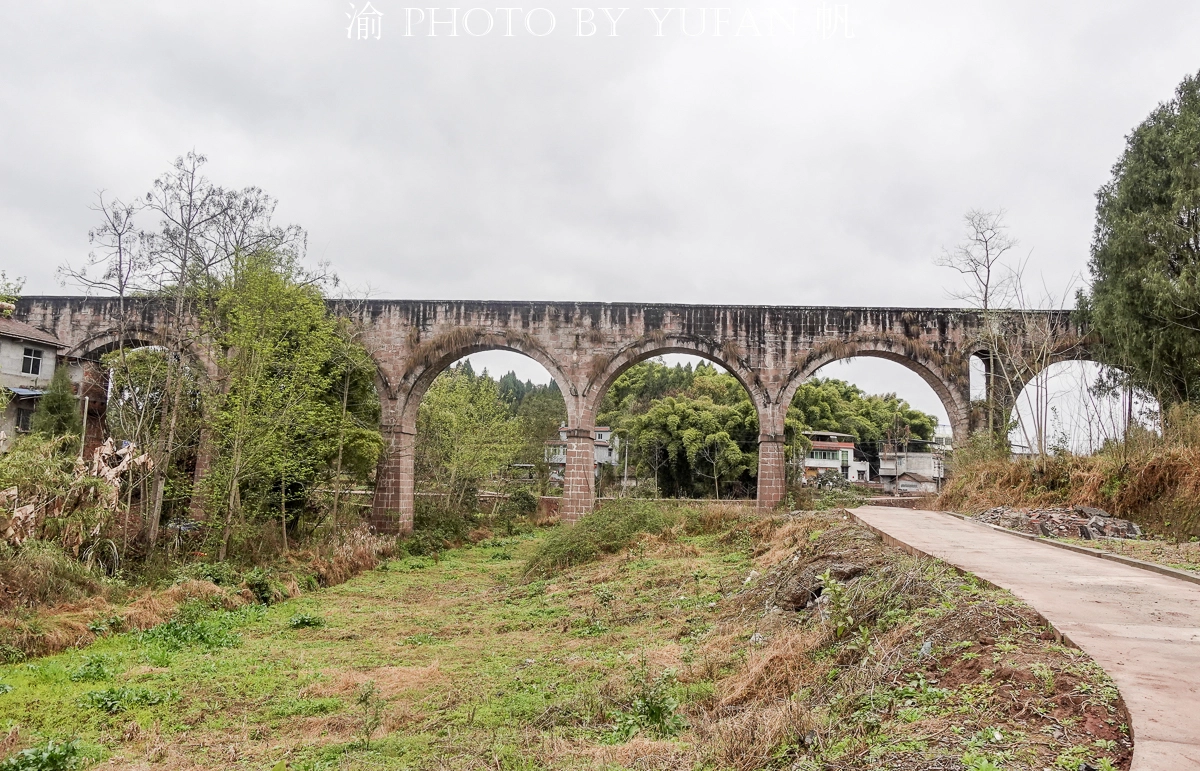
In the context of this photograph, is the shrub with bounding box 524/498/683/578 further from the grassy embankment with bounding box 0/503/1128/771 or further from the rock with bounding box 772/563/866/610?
the rock with bounding box 772/563/866/610

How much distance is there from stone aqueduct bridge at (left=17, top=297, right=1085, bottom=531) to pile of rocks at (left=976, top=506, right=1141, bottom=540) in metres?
7.38

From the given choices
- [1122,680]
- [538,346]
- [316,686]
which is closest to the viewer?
[1122,680]

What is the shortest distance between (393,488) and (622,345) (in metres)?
6.31

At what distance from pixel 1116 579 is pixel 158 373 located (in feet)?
39.0

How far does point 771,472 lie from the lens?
56.0ft

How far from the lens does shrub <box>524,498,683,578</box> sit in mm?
11695

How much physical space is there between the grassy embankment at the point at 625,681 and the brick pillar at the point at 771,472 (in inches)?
293

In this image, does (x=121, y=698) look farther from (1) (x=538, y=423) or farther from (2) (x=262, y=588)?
(1) (x=538, y=423)

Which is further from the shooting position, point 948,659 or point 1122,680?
point 948,659


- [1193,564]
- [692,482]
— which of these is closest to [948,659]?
[1193,564]

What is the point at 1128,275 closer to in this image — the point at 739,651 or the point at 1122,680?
the point at 739,651

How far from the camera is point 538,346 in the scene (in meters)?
17.9

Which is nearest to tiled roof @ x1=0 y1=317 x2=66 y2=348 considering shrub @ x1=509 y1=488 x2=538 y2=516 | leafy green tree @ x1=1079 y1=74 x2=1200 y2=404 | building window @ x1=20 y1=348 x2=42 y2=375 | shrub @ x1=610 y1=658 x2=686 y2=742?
building window @ x1=20 y1=348 x2=42 y2=375

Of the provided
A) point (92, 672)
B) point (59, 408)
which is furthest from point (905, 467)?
point (92, 672)
